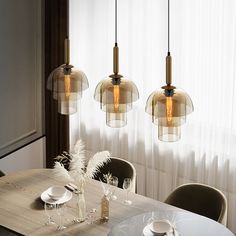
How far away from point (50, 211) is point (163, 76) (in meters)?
1.48

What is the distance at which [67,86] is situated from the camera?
2.94m

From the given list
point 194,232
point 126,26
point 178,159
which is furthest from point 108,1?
point 194,232

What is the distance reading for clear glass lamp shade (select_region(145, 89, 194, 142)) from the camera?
2.51 metres

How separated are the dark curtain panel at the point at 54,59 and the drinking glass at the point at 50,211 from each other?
Answer: 156 centimetres

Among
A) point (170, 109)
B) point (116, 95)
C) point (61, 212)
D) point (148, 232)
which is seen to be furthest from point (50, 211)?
point (170, 109)

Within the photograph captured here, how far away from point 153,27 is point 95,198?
143 cm

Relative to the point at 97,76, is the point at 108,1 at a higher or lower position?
higher

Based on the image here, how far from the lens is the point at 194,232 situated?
2.98 m

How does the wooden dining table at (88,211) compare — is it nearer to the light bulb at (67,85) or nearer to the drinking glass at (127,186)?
the drinking glass at (127,186)

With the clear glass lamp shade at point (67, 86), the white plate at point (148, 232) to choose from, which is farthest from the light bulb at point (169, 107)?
the white plate at point (148, 232)

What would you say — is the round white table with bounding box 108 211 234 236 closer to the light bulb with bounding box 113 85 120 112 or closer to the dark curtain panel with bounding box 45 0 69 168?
the light bulb with bounding box 113 85 120 112

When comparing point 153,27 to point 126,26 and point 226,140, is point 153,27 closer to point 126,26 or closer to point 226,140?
point 126,26

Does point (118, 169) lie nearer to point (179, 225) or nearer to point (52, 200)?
point (52, 200)

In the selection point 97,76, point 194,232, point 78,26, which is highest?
point 78,26
